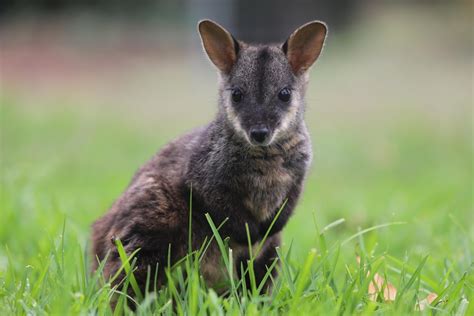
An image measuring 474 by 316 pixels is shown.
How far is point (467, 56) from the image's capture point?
2169cm

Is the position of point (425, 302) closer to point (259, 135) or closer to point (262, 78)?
point (259, 135)

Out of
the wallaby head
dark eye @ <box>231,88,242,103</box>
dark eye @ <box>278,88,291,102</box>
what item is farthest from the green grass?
dark eye @ <box>231,88,242,103</box>

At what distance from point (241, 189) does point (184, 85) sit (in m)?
13.1

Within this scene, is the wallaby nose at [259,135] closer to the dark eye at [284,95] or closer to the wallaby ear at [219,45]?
the dark eye at [284,95]

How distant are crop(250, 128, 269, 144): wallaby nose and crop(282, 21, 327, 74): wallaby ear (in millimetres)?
729

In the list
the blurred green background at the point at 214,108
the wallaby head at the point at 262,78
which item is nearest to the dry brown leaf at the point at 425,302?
the blurred green background at the point at 214,108

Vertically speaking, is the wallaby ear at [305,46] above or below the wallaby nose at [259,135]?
above

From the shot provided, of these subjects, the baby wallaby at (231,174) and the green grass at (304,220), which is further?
the baby wallaby at (231,174)

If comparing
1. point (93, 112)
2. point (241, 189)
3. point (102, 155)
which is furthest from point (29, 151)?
point (241, 189)

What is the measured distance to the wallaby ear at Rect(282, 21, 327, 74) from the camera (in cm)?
498

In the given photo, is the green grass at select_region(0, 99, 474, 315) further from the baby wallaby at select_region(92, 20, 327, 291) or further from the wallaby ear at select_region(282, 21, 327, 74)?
the wallaby ear at select_region(282, 21, 327, 74)

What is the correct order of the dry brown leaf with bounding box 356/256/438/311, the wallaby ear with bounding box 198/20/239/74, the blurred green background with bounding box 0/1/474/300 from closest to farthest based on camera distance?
the dry brown leaf with bounding box 356/256/438/311 → the wallaby ear with bounding box 198/20/239/74 → the blurred green background with bounding box 0/1/474/300

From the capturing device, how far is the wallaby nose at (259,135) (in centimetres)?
450

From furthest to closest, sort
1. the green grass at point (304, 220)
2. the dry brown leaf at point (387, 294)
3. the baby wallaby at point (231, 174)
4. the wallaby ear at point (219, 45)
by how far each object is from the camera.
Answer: the wallaby ear at point (219, 45) → the baby wallaby at point (231, 174) → the dry brown leaf at point (387, 294) → the green grass at point (304, 220)
